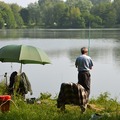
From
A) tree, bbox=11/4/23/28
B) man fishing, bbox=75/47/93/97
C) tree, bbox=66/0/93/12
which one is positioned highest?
tree, bbox=66/0/93/12

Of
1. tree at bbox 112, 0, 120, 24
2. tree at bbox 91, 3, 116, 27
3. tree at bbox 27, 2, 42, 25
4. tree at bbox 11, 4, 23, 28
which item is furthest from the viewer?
tree at bbox 27, 2, 42, 25

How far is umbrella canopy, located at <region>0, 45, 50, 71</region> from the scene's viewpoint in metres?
8.41

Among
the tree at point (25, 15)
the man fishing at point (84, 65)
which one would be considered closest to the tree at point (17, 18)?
the tree at point (25, 15)

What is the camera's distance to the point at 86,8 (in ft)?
375

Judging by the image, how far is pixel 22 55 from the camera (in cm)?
841

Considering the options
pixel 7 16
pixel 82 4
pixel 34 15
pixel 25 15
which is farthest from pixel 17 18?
pixel 82 4

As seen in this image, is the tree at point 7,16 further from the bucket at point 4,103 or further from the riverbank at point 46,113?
the bucket at point 4,103

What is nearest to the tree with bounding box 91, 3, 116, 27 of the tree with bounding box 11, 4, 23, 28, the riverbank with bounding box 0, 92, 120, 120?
the tree with bounding box 11, 4, 23, 28

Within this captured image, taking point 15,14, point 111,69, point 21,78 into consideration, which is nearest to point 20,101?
point 21,78

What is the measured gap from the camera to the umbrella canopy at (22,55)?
Result: 27.6ft

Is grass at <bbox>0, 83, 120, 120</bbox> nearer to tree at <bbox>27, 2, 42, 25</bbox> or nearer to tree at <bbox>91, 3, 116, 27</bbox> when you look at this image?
tree at <bbox>91, 3, 116, 27</bbox>

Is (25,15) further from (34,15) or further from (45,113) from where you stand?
(45,113)

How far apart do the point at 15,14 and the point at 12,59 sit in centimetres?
10431

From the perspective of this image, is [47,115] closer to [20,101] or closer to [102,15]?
[20,101]
